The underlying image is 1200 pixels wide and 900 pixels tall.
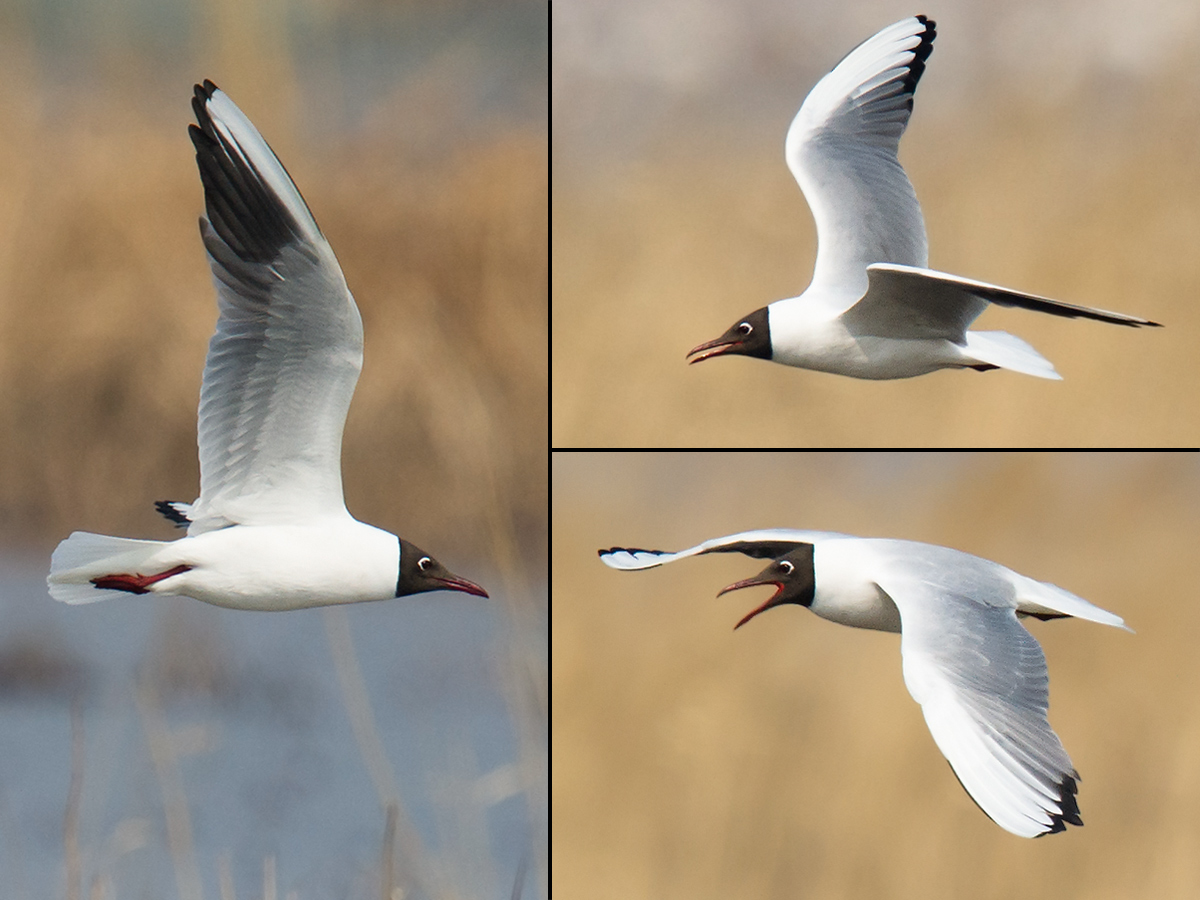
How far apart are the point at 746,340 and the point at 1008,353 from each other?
1.09ft

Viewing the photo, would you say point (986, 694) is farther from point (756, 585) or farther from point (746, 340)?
point (746, 340)

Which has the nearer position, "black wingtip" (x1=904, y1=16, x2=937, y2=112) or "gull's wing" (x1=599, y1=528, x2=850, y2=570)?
"gull's wing" (x1=599, y1=528, x2=850, y2=570)

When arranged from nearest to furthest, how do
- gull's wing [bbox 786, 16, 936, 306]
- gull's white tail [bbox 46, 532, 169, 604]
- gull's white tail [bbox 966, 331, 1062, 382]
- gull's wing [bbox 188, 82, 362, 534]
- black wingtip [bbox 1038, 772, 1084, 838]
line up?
1. black wingtip [bbox 1038, 772, 1084, 838]
2. gull's wing [bbox 188, 82, 362, 534]
3. gull's white tail [bbox 46, 532, 169, 604]
4. gull's white tail [bbox 966, 331, 1062, 382]
5. gull's wing [bbox 786, 16, 936, 306]

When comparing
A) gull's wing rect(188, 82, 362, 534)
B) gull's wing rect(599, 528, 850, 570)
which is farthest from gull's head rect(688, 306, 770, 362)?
gull's wing rect(188, 82, 362, 534)

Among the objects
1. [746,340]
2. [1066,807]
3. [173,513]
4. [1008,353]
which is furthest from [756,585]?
[173,513]

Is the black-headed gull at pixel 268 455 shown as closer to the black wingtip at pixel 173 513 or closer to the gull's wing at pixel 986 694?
the black wingtip at pixel 173 513

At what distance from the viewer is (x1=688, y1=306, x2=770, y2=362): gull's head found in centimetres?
194

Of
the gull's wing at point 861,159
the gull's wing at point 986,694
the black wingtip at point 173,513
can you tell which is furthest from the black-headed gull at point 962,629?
the black wingtip at point 173,513

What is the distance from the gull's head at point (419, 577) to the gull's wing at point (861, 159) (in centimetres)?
60

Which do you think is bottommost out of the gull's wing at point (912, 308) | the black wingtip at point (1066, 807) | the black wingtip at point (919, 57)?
the black wingtip at point (1066, 807)

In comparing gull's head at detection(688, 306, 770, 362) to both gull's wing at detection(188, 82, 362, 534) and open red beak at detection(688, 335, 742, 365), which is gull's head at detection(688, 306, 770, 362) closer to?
open red beak at detection(688, 335, 742, 365)

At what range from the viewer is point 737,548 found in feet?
6.38

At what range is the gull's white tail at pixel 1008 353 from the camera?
6.06 feet

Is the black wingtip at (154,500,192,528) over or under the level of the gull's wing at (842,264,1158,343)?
under
